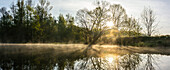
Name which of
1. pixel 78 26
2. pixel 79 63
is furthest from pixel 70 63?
pixel 78 26

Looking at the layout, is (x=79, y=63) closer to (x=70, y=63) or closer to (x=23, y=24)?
(x=70, y=63)

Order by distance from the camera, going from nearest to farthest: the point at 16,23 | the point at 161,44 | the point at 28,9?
the point at 161,44
the point at 28,9
the point at 16,23

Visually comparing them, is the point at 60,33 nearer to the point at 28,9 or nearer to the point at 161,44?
the point at 28,9

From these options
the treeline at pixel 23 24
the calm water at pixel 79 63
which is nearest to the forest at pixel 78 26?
the treeline at pixel 23 24

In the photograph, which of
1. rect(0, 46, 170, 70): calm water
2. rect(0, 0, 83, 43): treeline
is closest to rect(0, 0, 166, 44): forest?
rect(0, 0, 83, 43): treeline

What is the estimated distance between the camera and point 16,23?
37.4m

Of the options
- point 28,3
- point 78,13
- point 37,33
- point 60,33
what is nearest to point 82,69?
point 78,13

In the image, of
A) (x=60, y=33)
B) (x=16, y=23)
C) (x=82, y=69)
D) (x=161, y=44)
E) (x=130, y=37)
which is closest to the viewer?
(x=82, y=69)

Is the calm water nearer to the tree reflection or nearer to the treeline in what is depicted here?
the tree reflection

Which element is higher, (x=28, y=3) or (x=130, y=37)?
(x=28, y=3)

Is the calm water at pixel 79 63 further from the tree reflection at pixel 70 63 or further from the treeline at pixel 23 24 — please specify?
the treeline at pixel 23 24

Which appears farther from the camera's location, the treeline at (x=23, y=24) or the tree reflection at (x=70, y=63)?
the treeline at (x=23, y=24)

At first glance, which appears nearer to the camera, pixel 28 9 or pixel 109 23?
pixel 109 23

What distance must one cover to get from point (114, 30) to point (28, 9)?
22909 millimetres
